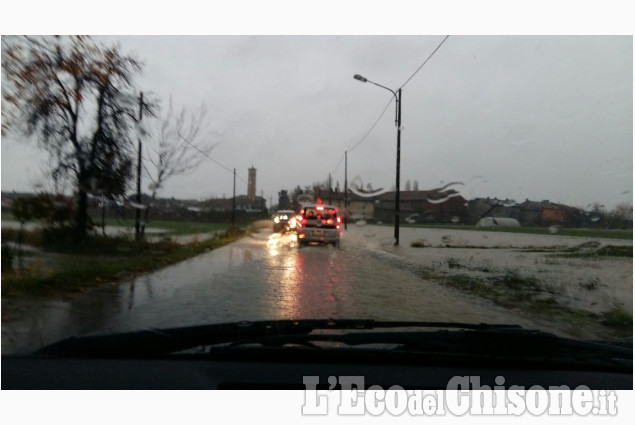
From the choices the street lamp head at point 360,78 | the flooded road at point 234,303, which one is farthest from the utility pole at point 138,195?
the street lamp head at point 360,78

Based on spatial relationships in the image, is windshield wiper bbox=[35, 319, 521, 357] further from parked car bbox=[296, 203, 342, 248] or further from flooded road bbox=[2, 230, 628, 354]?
parked car bbox=[296, 203, 342, 248]

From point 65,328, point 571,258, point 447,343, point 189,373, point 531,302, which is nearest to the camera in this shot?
point 189,373

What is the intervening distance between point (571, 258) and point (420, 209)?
471 cm

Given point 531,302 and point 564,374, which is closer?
point 564,374

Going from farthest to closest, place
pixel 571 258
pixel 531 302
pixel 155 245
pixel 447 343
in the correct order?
1. pixel 571 258
2. pixel 155 245
3. pixel 531 302
4. pixel 447 343

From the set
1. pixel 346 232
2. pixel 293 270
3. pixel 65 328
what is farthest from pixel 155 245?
pixel 346 232

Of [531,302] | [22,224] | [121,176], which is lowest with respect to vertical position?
[531,302]

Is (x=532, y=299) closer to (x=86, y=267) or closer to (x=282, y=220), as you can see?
(x=86, y=267)

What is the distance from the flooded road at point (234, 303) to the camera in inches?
243

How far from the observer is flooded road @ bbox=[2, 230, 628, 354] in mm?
6164

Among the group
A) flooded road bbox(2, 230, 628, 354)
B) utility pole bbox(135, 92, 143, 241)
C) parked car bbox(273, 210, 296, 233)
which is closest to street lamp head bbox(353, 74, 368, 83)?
flooded road bbox(2, 230, 628, 354)

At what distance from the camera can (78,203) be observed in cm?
762

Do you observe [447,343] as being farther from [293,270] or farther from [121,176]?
[293,270]

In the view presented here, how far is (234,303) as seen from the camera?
25.2 ft
